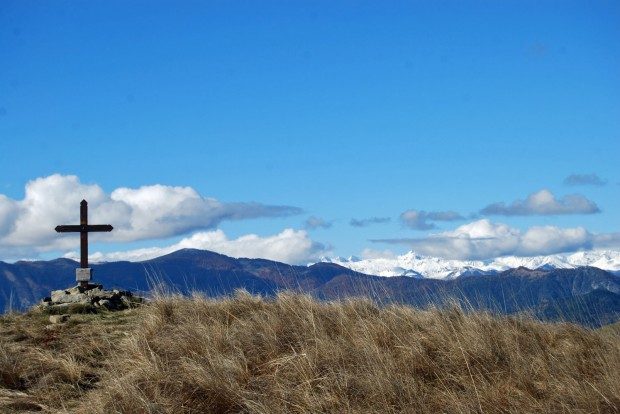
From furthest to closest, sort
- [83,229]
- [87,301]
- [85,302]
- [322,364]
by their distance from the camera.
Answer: [83,229] < [87,301] < [85,302] < [322,364]

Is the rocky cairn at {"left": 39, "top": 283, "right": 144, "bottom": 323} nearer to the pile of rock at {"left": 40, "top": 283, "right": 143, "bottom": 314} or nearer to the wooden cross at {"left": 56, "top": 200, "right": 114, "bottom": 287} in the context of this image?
the pile of rock at {"left": 40, "top": 283, "right": 143, "bottom": 314}

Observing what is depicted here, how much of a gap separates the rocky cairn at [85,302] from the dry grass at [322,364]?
3098 mm

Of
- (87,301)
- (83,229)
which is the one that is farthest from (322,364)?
(83,229)

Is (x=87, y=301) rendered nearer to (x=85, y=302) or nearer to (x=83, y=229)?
(x=85, y=302)

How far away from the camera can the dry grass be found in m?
8.52

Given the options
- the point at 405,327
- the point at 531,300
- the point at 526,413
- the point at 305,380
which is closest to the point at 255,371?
the point at 305,380

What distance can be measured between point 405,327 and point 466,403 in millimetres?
3138

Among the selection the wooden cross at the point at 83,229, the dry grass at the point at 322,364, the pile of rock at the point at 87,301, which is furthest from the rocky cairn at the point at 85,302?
the dry grass at the point at 322,364

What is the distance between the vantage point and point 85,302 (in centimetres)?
1705

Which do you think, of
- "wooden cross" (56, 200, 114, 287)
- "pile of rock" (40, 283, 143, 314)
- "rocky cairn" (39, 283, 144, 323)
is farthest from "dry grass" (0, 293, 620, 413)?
"wooden cross" (56, 200, 114, 287)

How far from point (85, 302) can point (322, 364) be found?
9359mm

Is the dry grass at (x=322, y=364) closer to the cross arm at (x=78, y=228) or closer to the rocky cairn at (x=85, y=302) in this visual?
the rocky cairn at (x=85, y=302)

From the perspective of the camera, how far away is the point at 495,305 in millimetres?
12680

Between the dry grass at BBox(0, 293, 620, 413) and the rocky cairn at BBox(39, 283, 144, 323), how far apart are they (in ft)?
10.2
